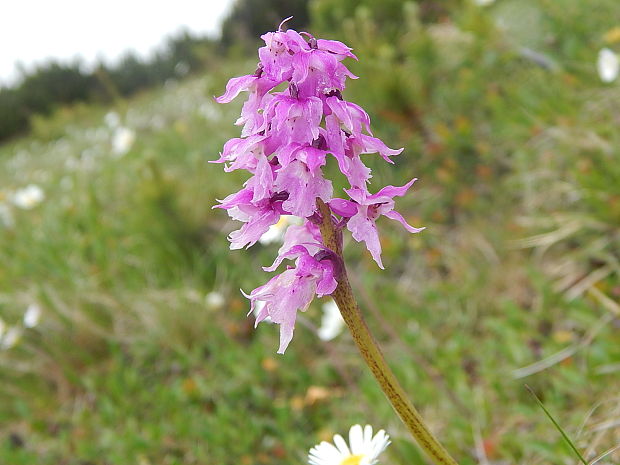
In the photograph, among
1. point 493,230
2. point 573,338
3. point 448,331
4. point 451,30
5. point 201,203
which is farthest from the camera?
point 451,30

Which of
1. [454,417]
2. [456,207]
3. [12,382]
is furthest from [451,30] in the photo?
[12,382]

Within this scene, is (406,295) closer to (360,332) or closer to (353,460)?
(353,460)

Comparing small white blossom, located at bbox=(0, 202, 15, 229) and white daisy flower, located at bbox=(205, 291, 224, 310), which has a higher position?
small white blossom, located at bbox=(0, 202, 15, 229)

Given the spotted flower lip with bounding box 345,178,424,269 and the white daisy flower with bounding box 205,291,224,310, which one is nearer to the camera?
the spotted flower lip with bounding box 345,178,424,269

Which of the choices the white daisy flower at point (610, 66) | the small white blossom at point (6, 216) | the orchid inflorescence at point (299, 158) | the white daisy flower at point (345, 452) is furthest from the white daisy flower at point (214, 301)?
the small white blossom at point (6, 216)

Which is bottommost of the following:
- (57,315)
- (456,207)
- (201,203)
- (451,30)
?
(456,207)

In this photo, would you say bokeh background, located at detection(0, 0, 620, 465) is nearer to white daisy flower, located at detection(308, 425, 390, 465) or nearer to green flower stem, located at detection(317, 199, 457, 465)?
white daisy flower, located at detection(308, 425, 390, 465)

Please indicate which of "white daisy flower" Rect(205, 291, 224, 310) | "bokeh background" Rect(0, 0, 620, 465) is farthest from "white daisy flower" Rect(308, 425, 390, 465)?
"white daisy flower" Rect(205, 291, 224, 310)

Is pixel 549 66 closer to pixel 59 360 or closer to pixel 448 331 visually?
pixel 448 331
